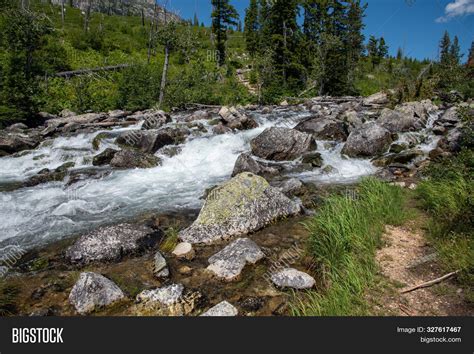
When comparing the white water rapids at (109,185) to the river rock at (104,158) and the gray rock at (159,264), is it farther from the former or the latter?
the gray rock at (159,264)

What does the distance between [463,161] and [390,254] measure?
127 inches

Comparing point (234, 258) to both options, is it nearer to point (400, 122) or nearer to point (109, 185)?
point (109, 185)

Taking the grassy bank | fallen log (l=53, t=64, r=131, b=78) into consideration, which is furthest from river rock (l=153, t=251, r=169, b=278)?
fallen log (l=53, t=64, r=131, b=78)

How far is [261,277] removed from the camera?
188 inches

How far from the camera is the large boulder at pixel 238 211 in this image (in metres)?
5.96

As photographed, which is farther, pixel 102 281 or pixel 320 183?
pixel 320 183

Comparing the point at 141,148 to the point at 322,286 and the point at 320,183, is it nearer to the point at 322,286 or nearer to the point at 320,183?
the point at 320,183

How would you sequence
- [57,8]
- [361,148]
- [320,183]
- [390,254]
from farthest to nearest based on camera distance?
[57,8] < [361,148] < [320,183] < [390,254]

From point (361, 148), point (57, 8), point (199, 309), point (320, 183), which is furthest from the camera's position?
point (57, 8)

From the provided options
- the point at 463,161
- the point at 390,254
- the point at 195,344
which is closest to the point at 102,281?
the point at 195,344

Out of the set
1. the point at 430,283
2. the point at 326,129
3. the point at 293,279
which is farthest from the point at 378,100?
the point at 293,279

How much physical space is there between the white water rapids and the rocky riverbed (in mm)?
58

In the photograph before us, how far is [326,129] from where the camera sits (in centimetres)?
1430

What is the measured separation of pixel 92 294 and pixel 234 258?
214 cm
